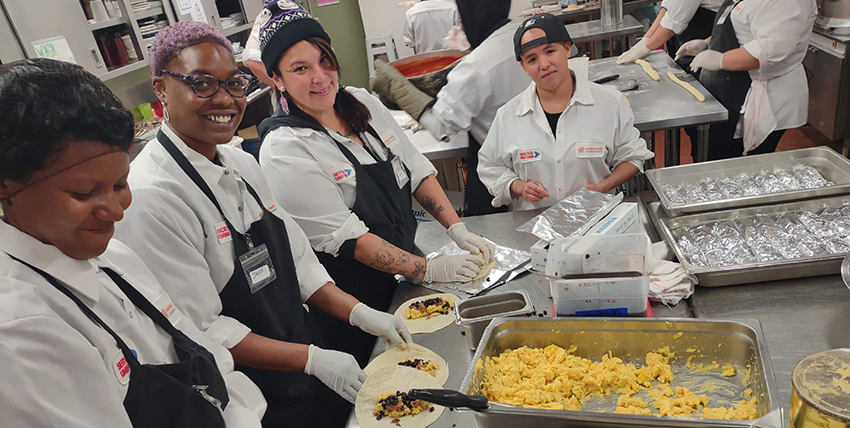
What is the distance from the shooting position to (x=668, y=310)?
4.72 feet

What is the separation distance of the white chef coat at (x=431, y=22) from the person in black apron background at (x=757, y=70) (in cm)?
333

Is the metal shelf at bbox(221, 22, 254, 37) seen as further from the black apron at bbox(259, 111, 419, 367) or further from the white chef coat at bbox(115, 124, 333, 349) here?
the white chef coat at bbox(115, 124, 333, 349)

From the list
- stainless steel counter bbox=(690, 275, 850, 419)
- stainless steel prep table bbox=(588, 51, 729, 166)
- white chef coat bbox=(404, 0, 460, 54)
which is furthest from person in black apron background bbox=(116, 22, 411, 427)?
white chef coat bbox=(404, 0, 460, 54)

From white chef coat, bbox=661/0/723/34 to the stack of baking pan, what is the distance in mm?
2528

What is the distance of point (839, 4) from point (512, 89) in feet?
9.89

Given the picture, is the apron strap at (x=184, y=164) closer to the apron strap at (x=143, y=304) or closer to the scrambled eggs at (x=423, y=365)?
the apron strap at (x=143, y=304)

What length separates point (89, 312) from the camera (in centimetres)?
88

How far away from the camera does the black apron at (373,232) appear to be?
1.91m

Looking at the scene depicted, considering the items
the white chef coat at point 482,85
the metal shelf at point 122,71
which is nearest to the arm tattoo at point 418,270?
the white chef coat at point 482,85

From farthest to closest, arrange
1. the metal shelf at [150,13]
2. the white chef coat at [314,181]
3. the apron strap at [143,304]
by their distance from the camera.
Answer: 1. the metal shelf at [150,13]
2. the white chef coat at [314,181]
3. the apron strap at [143,304]

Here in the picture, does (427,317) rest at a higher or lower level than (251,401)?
lower

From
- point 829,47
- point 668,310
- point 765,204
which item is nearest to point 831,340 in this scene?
point 668,310

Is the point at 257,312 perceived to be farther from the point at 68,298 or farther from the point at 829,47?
the point at 829,47

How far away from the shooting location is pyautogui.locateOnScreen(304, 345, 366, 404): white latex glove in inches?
56.5
